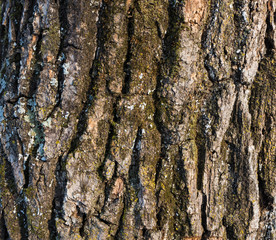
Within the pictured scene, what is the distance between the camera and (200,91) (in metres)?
1.70

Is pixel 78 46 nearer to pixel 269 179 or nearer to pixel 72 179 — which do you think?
pixel 72 179

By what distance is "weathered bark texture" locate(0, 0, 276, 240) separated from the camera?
1626 mm

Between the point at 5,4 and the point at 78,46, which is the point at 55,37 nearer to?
the point at 78,46

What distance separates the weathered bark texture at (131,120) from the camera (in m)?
1.63

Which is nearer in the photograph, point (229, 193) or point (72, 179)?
point (72, 179)

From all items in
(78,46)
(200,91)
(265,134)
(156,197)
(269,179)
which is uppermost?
(78,46)

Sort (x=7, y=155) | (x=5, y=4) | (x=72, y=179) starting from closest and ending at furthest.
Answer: (x=72, y=179) → (x=7, y=155) → (x=5, y=4)

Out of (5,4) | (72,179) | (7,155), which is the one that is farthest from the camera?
(5,4)

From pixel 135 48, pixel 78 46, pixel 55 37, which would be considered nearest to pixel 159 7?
pixel 135 48

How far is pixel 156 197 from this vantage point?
1.67 m

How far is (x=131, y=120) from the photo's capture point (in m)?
1.64

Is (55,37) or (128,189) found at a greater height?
(55,37)

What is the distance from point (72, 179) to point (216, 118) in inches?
38.5

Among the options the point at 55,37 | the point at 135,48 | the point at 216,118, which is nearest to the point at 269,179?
the point at 216,118
